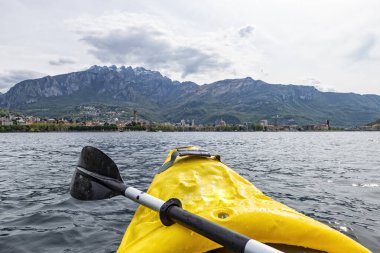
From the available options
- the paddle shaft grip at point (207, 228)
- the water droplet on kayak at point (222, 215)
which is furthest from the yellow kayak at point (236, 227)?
the paddle shaft grip at point (207, 228)

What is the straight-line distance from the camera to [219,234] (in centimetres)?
313

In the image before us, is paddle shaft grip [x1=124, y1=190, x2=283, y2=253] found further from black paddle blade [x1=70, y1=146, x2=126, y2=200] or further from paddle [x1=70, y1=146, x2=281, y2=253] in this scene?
black paddle blade [x1=70, y1=146, x2=126, y2=200]

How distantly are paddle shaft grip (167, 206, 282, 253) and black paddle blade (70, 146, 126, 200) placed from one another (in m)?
3.28

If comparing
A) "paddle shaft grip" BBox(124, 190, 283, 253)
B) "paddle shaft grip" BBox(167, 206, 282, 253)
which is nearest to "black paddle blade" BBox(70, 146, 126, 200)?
"paddle shaft grip" BBox(124, 190, 283, 253)

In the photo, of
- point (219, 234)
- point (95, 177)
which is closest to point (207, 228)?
point (219, 234)

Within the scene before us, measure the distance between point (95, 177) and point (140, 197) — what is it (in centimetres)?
270

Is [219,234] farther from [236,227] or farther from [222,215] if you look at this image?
[222,215]

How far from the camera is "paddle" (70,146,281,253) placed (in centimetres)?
298

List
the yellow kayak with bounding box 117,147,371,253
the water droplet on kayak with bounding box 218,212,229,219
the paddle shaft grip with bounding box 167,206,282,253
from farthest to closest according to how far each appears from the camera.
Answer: the water droplet on kayak with bounding box 218,212,229,219, the yellow kayak with bounding box 117,147,371,253, the paddle shaft grip with bounding box 167,206,282,253

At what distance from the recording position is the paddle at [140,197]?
2.98m

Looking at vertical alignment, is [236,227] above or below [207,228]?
below

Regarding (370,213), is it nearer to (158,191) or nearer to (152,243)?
(158,191)

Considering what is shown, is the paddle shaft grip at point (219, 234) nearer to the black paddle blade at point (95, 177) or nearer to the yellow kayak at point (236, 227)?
the yellow kayak at point (236, 227)

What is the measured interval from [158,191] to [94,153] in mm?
2279
